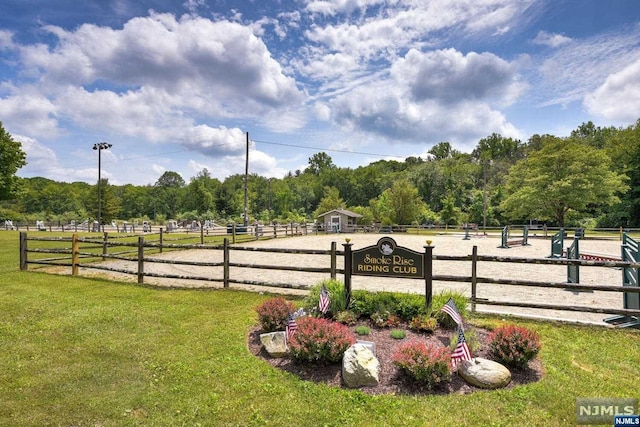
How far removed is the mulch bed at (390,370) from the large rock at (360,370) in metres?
0.08

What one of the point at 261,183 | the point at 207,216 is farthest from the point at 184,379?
the point at 261,183

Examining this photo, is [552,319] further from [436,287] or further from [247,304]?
[247,304]

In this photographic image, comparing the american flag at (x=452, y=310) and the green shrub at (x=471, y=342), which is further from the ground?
the american flag at (x=452, y=310)

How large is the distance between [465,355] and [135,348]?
4673 millimetres

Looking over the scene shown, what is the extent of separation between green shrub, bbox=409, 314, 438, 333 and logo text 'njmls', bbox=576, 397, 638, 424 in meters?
1.91

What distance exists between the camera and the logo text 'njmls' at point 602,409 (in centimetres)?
358

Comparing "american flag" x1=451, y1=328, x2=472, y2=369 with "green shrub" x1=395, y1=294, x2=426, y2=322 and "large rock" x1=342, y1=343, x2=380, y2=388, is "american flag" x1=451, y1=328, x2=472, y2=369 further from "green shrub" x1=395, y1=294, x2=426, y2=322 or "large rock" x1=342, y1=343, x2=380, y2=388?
"green shrub" x1=395, y1=294, x2=426, y2=322

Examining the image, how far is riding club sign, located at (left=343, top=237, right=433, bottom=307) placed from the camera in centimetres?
611

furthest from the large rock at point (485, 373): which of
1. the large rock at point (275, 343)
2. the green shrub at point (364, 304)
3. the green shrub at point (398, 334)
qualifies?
the large rock at point (275, 343)

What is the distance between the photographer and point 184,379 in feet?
14.6

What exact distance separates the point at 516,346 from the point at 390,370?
1583 mm

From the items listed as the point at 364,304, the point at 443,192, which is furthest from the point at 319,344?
the point at 443,192

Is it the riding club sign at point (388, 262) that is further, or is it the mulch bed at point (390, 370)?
the riding club sign at point (388, 262)

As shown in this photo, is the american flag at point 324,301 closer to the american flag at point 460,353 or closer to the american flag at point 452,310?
the american flag at point 452,310
